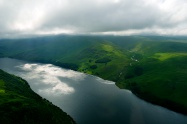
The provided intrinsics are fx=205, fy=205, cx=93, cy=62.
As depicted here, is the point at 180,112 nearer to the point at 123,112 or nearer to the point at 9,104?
the point at 123,112

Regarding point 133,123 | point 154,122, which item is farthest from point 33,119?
point 154,122

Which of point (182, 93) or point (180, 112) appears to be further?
point (182, 93)

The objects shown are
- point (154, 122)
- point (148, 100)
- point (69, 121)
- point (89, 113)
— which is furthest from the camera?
point (148, 100)

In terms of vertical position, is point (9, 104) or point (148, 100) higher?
point (9, 104)

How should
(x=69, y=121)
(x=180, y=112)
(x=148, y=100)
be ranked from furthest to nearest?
(x=148, y=100)
(x=180, y=112)
(x=69, y=121)

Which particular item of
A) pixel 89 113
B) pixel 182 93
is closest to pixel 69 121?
pixel 89 113

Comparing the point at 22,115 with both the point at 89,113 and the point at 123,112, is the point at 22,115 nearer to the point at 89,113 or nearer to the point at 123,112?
the point at 89,113

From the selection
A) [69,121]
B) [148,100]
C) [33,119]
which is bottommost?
[148,100]

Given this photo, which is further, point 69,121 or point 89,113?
point 89,113

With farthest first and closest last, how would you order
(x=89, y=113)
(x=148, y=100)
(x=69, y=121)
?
(x=148, y=100)
(x=89, y=113)
(x=69, y=121)
